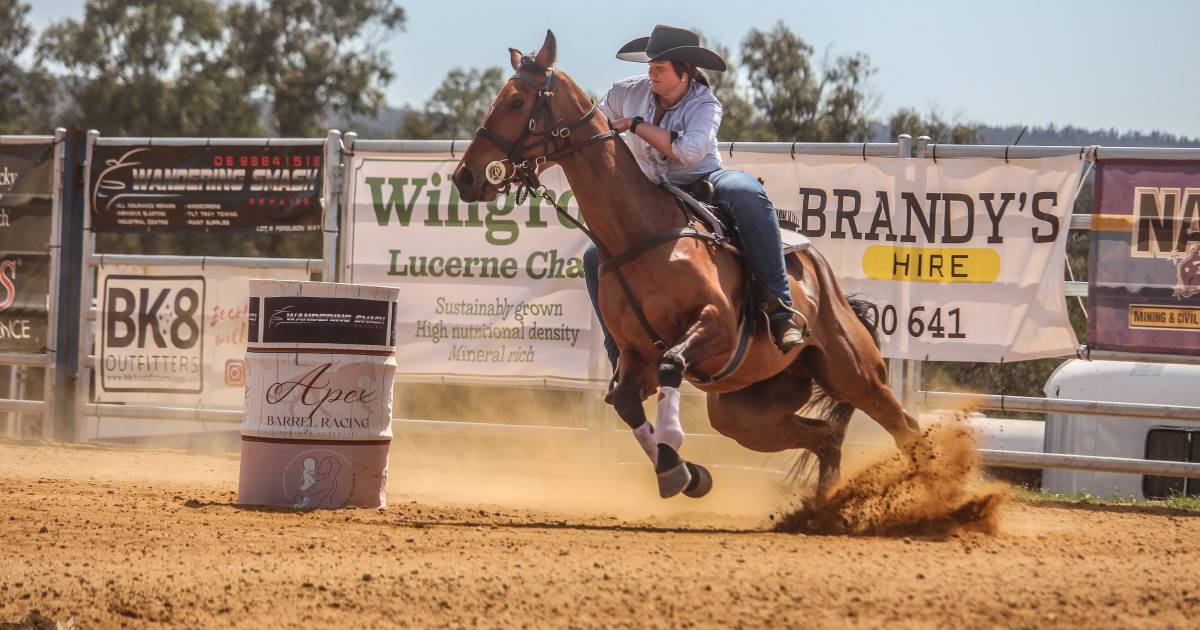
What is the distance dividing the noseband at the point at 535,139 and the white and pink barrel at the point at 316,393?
1303 millimetres

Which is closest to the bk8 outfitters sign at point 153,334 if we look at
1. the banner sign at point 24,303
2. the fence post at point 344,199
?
the banner sign at point 24,303

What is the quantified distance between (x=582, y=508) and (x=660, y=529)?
154cm

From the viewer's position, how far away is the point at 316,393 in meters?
7.70

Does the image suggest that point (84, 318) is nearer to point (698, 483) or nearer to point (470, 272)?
point (470, 272)

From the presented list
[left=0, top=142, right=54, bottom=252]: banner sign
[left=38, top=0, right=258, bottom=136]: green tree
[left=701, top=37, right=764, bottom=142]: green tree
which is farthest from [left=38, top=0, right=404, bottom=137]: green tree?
[left=0, top=142, right=54, bottom=252]: banner sign

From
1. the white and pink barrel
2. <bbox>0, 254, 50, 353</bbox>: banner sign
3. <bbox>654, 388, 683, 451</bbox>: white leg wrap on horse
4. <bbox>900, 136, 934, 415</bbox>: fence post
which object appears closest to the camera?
<bbox>654, 388, 683, 451</bbox>: white leg wrap on horse

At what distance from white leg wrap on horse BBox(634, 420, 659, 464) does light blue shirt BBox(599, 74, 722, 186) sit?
1.35 meters

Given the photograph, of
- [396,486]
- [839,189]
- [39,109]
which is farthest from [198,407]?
[39,109]

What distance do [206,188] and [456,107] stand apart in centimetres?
4774

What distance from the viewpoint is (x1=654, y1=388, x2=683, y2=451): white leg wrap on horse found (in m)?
6.70

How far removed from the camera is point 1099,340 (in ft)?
32.2

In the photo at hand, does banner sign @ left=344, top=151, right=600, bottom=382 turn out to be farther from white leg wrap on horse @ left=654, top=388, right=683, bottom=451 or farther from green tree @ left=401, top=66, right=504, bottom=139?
green tree @ left=401, top=66, right=504, bottom=139

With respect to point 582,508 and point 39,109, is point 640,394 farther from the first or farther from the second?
point 39,109

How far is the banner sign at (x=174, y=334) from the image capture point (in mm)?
11906
